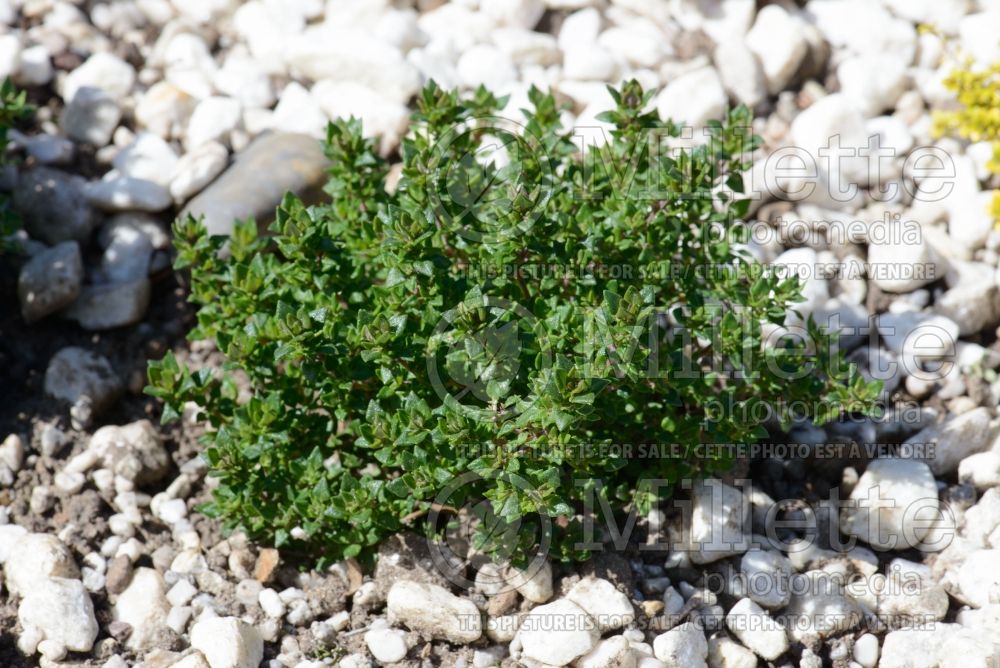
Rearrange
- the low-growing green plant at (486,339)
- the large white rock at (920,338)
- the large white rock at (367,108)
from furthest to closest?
the large white rock at (367,108) → the large white rock at (920,338) → the low-growing green plant at (486,339)

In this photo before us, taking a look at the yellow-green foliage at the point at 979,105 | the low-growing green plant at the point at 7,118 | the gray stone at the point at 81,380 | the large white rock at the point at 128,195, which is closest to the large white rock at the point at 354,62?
the large white rock at the point at 128,195

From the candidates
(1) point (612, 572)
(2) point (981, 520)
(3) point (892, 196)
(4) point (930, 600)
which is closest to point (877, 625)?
(4) point (930, 600)

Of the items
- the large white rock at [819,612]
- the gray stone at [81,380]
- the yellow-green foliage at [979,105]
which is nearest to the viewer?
the large white rock at [819,612]

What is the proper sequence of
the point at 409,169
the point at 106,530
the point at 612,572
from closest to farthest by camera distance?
the point at 409,169 < the point at 612,572 < the point at 106,530

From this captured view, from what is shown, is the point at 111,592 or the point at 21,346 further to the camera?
the point at 21,346

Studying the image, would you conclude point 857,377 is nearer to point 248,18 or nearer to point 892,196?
point 892,196

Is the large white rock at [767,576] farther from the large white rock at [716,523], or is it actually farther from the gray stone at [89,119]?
the gray stone at [89,119]
